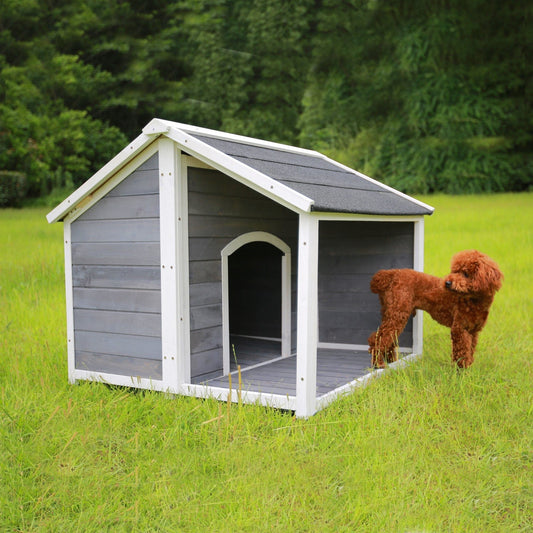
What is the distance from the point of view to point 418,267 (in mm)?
5074

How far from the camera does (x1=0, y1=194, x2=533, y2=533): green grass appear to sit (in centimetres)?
268

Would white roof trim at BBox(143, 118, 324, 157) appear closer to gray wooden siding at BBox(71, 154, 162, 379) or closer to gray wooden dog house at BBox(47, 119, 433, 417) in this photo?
gray wooden dog house at BBox(47, 119, 433, 417)

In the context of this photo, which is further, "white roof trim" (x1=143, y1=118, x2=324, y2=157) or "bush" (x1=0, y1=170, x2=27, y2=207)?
"bush" (x1=0, y1=170, x2=27, y2=207)

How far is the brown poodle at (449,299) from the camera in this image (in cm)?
413

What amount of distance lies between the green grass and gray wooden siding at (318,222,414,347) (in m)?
0.86

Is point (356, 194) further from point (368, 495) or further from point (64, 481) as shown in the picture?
point (64, 481)

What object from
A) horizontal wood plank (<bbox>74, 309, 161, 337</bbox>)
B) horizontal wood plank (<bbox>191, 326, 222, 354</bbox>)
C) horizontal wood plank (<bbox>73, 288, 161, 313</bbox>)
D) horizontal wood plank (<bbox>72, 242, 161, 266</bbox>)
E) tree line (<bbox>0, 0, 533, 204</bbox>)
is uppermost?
tree line (<bbox>0, 0, 533, 204</bbox>)

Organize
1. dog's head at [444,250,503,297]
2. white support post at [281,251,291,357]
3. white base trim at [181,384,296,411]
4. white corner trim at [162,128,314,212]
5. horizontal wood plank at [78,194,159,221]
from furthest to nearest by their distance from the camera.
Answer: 1. white support post at [281,251,291,357]
2. dog's head at [444,250,503,297]
3. horizontal wood plank at [78,194,159,221]
4. white base trim at [181,384,296,411]
5. white corner trim at [162,128,314,212]

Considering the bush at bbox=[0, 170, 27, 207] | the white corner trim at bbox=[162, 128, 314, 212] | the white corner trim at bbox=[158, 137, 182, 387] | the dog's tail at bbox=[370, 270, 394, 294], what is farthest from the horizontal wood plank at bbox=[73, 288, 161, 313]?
the bush at bbox=[0, 170, 27, 207]

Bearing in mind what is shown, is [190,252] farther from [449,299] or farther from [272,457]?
[449,299]

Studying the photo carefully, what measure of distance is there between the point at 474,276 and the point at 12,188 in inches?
633

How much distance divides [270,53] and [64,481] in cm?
2779

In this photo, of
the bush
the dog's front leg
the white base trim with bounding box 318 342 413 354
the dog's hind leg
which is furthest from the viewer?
the bush

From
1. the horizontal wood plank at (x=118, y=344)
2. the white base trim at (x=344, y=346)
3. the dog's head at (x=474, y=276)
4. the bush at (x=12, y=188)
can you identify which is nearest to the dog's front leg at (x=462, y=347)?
the dog's head at (x=474, y=276)
